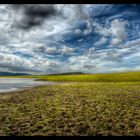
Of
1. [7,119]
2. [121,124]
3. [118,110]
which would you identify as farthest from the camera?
[118,110]

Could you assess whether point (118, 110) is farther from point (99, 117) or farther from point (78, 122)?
point (78, 122)

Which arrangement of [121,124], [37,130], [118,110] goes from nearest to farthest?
[37,130]
[121,124]
[118,110]

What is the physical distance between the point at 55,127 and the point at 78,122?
3.21 feet

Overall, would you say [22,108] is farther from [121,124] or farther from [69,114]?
[121,124]

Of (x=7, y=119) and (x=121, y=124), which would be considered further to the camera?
(x=7, y=119)
